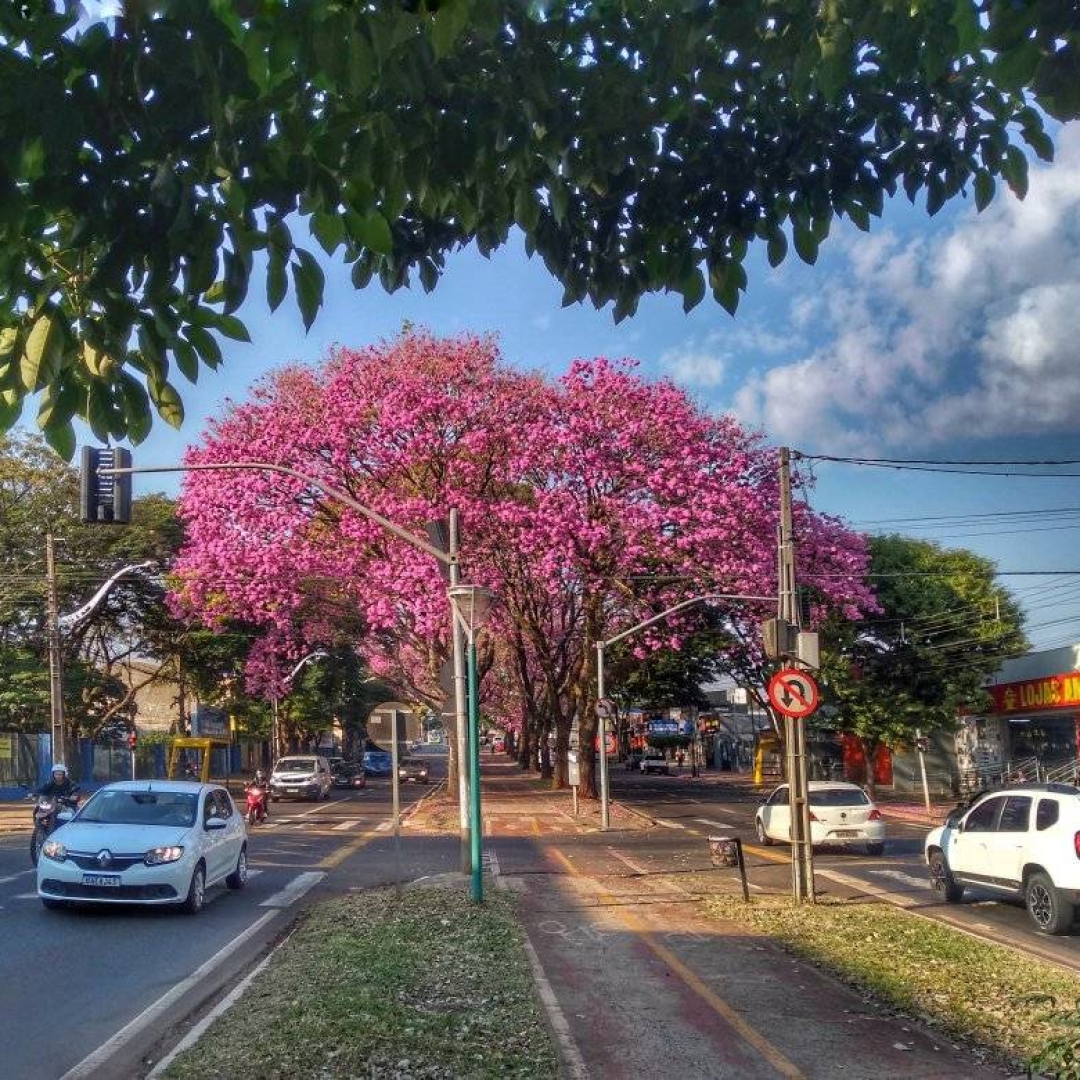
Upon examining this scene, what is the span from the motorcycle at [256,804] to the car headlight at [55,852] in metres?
16.6

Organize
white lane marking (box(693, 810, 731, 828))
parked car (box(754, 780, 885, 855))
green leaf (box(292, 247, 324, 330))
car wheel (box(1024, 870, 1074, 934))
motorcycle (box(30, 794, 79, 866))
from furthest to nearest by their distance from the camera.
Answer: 1. white lane marking (box(693, 810, 731, 828))
2. parked car (box(754, 780, 885, 855))
3. motorcycle (box(30, 794, 79, 866))
4. car wheel (box(1024, 870, 1074, 934))
5. green leaf (box(292, 247, 324, 330))

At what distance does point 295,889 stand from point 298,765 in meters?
30.3

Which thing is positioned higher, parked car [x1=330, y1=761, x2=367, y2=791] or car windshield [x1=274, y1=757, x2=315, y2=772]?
car windshield [x1=274, y1=757, x2=315, y2=772]

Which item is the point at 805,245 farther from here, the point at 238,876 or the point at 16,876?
the point at 16,876

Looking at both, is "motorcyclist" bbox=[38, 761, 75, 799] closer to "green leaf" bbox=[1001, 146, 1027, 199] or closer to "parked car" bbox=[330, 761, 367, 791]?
"green leaf" bbox=[1001, 146, 1027, 199]

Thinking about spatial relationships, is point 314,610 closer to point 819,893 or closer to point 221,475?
point 221,475

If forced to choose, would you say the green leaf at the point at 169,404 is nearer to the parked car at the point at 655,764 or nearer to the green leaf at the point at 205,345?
the green leaf at the point at 205,345

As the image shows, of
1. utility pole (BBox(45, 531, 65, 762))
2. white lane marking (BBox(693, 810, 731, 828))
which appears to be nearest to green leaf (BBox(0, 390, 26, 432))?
utility pole (BBox(45, 531, 65, 762))

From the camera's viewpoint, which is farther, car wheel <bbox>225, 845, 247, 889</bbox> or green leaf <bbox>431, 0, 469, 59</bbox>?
car wheel <bbox>225, 845, 247, 889</bbox>

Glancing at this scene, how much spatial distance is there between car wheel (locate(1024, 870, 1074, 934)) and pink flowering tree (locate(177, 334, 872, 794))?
658 inches

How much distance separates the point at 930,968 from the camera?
1043 cm

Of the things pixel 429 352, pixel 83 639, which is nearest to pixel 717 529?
pixel 429 352

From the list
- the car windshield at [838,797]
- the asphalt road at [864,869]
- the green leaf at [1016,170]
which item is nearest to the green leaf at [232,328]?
the green leaf at [1016,170]

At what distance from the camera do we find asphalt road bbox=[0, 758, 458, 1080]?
311 inches
